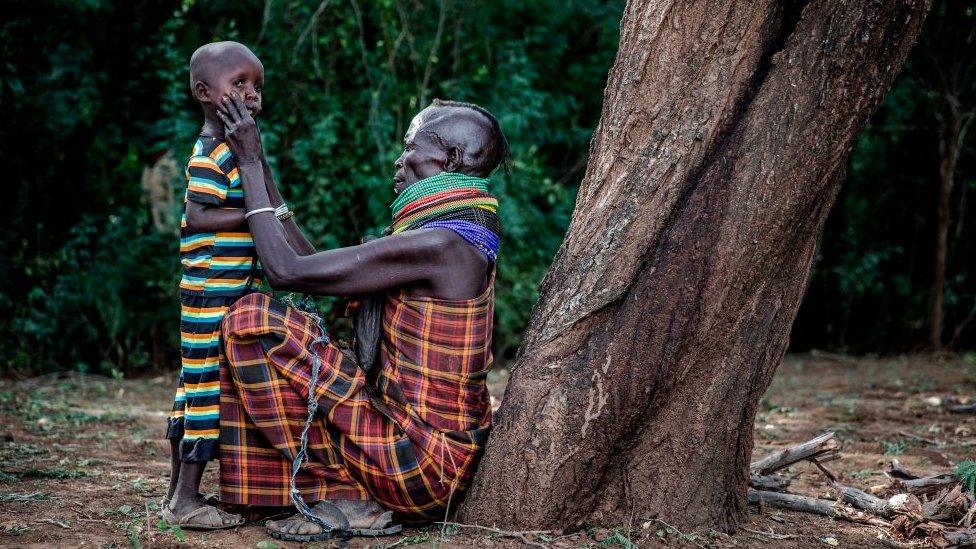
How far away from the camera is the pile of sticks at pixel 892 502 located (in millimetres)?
3033

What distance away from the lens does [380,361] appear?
293cm

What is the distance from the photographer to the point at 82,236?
7047mm

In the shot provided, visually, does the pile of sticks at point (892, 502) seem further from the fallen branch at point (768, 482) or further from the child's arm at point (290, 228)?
the child's arm at point (290, 228)

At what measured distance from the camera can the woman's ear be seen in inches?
114

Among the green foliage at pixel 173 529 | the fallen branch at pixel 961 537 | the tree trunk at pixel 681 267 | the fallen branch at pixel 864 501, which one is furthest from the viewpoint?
the fallen branch at pixel 864 501

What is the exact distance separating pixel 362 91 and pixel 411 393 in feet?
15.4

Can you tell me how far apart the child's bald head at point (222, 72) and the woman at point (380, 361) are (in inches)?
2.8

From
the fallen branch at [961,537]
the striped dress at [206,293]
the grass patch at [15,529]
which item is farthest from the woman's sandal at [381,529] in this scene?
the fallen branch at [961,537]

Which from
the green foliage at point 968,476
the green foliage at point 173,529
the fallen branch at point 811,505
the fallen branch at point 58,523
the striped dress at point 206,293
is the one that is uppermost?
the striped dress at point 206,293

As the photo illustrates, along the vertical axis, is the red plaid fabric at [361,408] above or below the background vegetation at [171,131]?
below

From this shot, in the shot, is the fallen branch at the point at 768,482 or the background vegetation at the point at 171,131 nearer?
the fallen branch at the point at 768,482

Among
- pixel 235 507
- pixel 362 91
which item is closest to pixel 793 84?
pixel 235 507

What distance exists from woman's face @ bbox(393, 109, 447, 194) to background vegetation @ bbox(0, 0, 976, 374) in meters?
4.06

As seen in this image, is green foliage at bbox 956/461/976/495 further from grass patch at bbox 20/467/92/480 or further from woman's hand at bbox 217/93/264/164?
grass patch at bbox 20/467/92/480
